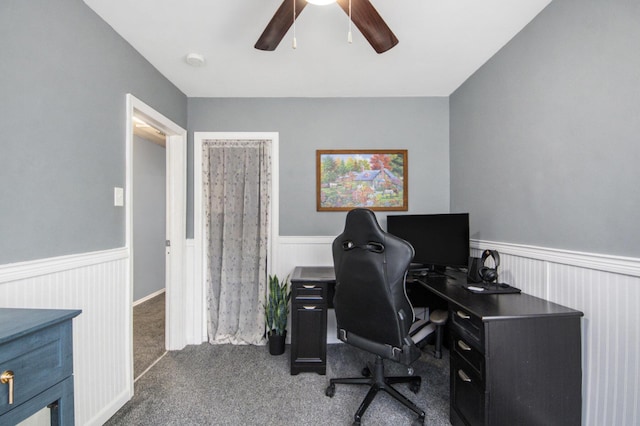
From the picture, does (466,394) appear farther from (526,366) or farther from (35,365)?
(35,365)

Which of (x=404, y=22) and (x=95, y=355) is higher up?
(x=404, y=22)

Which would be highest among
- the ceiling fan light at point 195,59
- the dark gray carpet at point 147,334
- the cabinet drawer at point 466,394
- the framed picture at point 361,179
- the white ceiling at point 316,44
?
the white ceiling at point 316,44

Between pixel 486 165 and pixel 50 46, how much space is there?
291 centimetres

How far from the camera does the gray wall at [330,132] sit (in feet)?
9.53

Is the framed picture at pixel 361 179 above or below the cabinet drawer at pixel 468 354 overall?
above

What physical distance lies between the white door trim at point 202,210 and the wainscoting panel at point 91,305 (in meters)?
0.88

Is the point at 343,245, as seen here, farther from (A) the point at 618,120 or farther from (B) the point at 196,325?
(B) the point at 196,325

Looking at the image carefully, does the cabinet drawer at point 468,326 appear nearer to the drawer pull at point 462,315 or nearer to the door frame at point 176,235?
the drawer pull at point 462,315

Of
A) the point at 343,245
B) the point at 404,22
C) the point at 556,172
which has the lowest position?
the point at 343,245

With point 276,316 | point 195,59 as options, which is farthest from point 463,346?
point 195,59

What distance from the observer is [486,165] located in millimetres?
2271

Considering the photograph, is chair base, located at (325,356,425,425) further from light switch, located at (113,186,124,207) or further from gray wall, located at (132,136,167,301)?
gray wall, located at (132,136,167,301)

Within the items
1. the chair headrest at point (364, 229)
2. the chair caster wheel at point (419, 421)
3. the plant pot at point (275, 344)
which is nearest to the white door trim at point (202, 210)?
the plant pot at point (275, 344)

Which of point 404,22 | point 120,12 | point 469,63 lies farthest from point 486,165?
point 120,12
